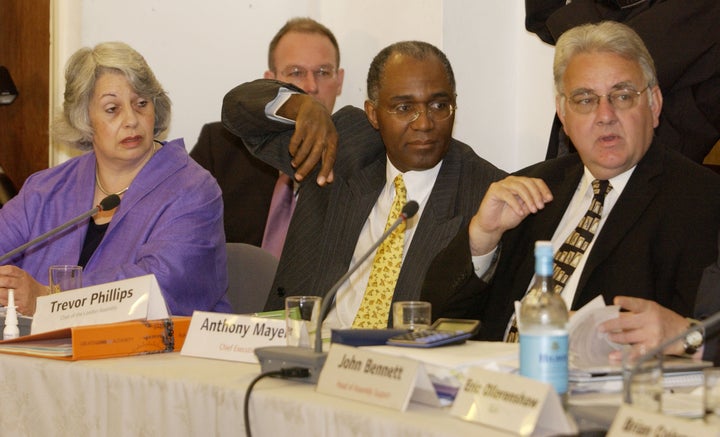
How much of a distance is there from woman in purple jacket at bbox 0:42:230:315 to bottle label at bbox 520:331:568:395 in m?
1.70

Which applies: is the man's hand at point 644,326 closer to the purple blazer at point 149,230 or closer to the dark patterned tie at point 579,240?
the dark patterned tie at point 579,240

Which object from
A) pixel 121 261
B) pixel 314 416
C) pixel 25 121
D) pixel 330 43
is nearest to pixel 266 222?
pixel 330 43

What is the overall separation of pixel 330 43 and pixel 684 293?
2.43 meters

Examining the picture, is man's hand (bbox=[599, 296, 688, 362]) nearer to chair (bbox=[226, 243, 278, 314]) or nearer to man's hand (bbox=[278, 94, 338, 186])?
man's hand (bbox=[278, 94, 338, 186])

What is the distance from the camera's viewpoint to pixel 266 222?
14.1 feet

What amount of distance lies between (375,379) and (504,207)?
1002 mm

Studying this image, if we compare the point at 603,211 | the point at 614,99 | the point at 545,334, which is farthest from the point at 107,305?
the point at 614,99

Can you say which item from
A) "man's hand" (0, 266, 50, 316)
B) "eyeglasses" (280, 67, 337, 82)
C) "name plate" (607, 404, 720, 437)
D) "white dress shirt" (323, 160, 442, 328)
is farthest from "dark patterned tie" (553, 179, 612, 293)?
"eyeglasses" (280, 67, 337, 82)

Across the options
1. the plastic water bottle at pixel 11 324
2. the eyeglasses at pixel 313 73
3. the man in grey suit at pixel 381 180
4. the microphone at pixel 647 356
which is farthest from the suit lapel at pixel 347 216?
the microphone at pixel 647 356

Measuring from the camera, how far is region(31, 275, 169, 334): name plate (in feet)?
7.77

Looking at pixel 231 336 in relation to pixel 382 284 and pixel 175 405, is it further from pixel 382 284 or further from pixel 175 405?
pixel 382 284

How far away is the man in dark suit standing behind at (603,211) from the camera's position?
8.21 feet

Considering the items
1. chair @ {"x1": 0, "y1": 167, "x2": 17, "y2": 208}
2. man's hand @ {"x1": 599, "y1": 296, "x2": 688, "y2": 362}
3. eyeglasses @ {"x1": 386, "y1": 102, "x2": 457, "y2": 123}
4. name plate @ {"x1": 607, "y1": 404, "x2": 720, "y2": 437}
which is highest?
eyeglasses @ {"x1": 386, "y1": 102, "x2": 457, "y2": 123}

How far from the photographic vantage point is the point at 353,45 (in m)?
4.67
